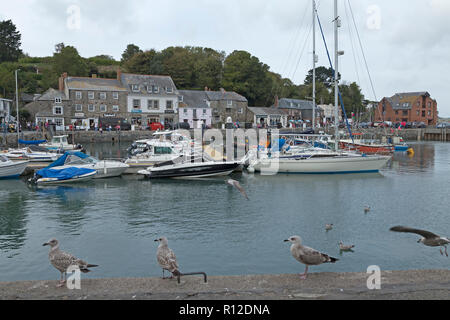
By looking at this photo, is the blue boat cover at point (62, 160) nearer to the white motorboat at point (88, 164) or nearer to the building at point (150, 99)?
the white motorboat at point (88, 164)

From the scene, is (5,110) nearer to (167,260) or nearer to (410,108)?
(167,260)

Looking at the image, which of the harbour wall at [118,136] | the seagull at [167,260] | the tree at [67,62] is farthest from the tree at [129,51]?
the seagull at [167,260]

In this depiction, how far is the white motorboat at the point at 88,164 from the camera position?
27641 millimetres

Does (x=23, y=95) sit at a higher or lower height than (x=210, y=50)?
lower

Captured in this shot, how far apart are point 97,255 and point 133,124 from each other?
196ft

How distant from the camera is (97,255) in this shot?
13.4 meters

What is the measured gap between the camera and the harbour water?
41.6 ft

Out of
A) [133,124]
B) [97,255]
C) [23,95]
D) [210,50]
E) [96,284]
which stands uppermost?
[210,50]

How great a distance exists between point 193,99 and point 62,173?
5320 centimetres

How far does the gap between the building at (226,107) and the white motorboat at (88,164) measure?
166 ft

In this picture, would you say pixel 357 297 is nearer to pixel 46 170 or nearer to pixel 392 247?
pixel 392 247

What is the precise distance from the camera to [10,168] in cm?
2820

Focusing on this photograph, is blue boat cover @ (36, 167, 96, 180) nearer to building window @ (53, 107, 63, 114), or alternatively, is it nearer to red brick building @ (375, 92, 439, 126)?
building window @ (53, 107, 63, 114)
